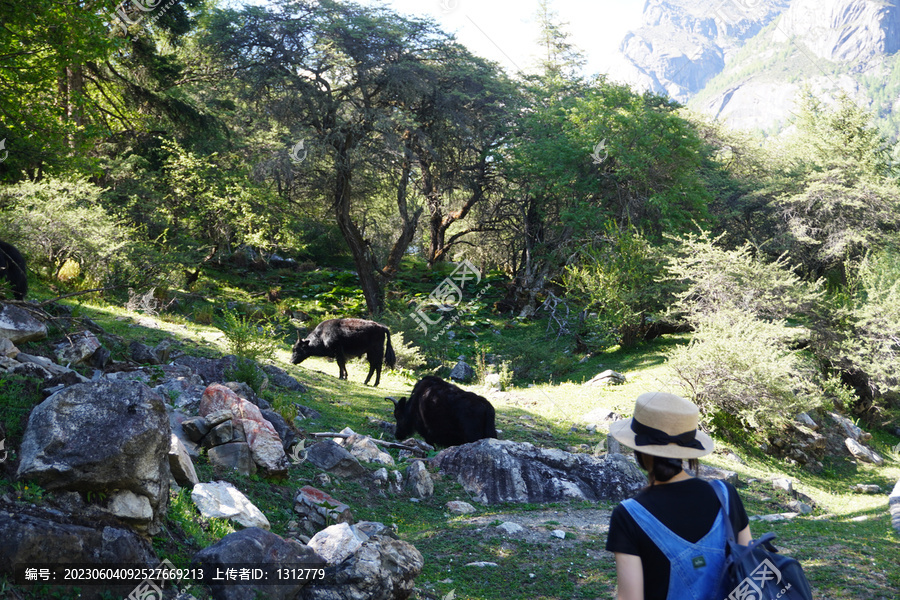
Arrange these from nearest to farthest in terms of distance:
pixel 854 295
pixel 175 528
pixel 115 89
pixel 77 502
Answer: pixel 77 502 → pixel 175 528 → pixel 854 295 → pixel 115 89

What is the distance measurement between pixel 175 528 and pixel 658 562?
328 cm

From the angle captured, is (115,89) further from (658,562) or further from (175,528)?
(658,562)

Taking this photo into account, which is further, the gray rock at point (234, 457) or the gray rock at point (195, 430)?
the gray rock at point (195, 430)

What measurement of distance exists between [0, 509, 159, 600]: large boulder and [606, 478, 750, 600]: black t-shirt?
8.74ft

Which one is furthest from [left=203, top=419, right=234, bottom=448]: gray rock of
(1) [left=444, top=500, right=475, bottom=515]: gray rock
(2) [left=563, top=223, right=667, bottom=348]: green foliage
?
(2) [left=563, top=223, right=667, bottom=348]: green foliage

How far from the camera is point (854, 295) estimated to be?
1644cm

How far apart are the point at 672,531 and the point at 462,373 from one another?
14.9 meters

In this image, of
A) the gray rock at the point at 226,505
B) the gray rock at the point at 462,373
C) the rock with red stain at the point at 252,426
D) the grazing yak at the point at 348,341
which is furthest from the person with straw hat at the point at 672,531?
the gray rock at the point at 462,373

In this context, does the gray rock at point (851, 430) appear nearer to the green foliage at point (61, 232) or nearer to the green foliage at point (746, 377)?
the green foliage at point (746, 377)

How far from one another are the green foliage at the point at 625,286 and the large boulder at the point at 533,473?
1021cm

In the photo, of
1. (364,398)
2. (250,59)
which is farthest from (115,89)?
(364,398)

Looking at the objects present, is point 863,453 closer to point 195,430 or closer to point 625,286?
point 625,286

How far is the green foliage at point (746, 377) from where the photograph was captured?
1198cm

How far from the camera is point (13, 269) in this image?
27.7ft
